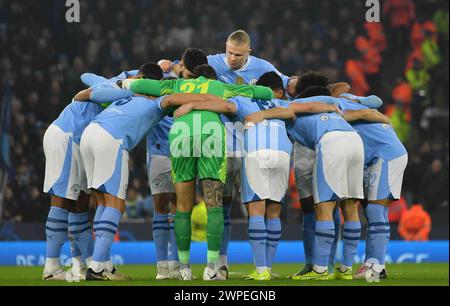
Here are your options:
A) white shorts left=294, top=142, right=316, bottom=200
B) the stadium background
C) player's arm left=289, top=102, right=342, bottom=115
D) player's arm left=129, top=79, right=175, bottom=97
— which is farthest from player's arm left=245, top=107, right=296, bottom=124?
the stadium background

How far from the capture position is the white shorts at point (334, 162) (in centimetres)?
1048

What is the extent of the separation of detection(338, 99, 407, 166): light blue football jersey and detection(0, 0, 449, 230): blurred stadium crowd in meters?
7.81

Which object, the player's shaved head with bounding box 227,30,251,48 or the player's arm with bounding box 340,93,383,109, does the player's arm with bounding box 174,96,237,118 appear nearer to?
the player's shaved head with bounding box 227,30,251,48

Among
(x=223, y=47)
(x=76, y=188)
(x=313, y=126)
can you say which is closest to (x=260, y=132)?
(x=313, y=126)

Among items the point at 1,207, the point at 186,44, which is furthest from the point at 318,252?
the point at 186,44

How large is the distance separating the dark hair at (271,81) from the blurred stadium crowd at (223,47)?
303 inches

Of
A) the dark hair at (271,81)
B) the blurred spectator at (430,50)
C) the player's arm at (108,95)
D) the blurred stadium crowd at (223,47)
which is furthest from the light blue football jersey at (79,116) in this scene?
the blurred spectator at (430,50)

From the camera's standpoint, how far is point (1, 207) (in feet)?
59.4

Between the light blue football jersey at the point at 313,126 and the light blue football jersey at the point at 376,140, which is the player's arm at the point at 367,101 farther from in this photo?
the light blue football jersey at the point at 313,126

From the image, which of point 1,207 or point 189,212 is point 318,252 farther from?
point 1,207

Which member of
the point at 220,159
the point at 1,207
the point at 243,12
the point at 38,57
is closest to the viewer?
the point at 220,159

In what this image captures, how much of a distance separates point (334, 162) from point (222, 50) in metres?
11.0

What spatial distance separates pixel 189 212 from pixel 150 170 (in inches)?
49.7

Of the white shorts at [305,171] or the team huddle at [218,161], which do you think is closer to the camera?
the team huddle at [218,161]
